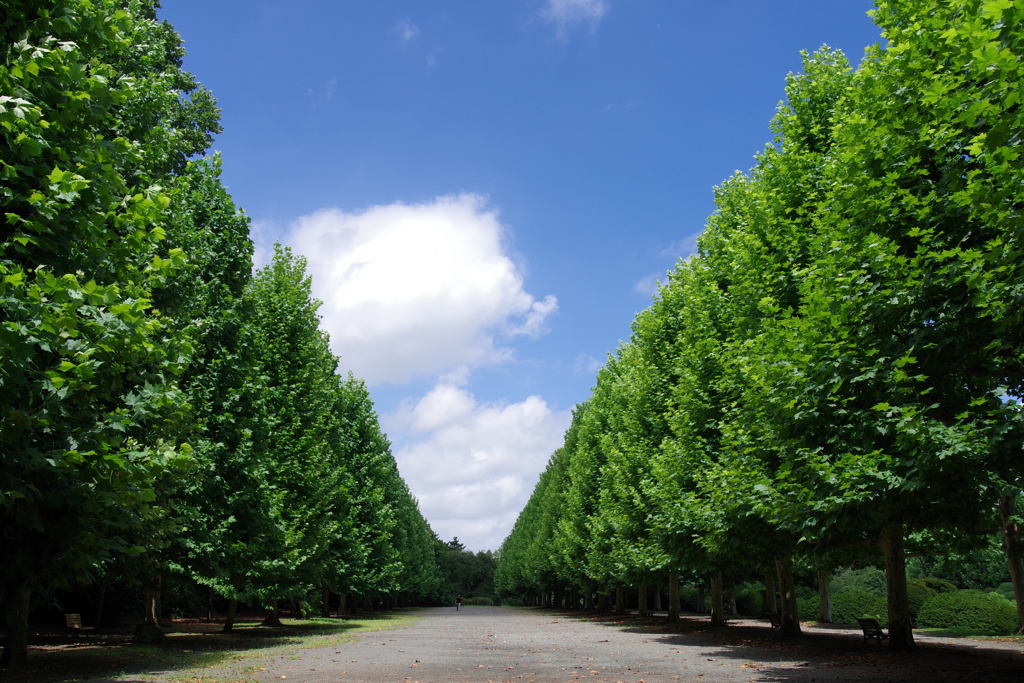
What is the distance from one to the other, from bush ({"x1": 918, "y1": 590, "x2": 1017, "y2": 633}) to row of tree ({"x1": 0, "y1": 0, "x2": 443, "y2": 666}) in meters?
28.8

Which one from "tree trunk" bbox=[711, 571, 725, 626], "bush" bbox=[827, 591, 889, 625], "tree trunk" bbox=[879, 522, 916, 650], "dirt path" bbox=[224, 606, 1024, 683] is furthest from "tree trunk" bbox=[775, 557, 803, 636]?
"bush" bbox=[827, 591, 889, 625]

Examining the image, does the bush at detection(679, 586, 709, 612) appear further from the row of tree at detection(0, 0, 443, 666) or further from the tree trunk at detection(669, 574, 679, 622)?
the row of tree at detection(0, 0, 443, 666)

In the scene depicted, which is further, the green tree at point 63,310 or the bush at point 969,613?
the bush at point 969,613

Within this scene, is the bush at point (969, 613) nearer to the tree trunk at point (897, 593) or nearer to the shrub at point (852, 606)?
the shrub at point (852, 606)

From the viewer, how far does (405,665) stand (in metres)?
15.6

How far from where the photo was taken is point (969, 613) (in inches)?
1216

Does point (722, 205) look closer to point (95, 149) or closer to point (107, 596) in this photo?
point (95, 149)

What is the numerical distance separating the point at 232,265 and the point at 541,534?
47.6 m

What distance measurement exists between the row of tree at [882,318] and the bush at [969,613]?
11.4 metres

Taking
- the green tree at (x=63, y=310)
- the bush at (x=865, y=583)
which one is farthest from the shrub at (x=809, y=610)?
the green tree at (x=63, y=310)

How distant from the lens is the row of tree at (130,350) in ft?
25.2

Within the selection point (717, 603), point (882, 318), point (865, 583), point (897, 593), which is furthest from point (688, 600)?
point (882, 318)

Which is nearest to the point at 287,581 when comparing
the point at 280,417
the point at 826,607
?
the point at 280,417

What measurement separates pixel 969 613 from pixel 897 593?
20376mm
